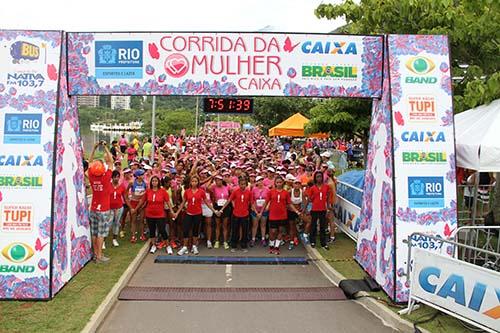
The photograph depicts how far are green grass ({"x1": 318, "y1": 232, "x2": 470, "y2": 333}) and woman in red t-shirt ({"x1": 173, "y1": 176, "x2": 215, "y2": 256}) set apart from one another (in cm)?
282

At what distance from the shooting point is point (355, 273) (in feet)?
29.5

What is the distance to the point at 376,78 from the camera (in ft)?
27.8

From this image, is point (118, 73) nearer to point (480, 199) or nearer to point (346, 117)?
point (346, 117)

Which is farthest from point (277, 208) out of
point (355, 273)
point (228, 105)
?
point (228, 105)

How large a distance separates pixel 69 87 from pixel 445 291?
22.8 feet

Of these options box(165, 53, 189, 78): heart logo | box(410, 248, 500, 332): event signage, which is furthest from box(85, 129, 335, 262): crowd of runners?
box(410, 248, 500, 332): event signage

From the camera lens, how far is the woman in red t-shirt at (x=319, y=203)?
10.6 m

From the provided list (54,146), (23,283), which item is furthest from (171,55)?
(23,283)

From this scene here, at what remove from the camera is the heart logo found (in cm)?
848

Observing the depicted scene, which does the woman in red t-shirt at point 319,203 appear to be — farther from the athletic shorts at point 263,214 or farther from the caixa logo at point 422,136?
the caixa logo at point 422,136

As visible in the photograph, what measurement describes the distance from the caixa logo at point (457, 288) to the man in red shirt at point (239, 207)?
15.3 feet

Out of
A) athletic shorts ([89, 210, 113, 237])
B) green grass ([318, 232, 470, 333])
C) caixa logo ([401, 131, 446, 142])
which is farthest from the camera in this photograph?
athletic shorts ([89, 210, 113, 237])

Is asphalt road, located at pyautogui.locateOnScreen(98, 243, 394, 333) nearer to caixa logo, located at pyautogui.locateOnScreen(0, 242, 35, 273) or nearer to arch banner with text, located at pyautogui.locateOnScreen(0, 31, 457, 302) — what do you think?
arch banner with text, located at pyautogui.locateOnScreen(0, 31, 457, 302)

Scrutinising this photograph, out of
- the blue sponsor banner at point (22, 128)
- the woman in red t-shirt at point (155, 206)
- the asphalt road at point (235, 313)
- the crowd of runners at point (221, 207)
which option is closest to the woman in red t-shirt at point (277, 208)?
the crowd of runners at point (221, 207)
